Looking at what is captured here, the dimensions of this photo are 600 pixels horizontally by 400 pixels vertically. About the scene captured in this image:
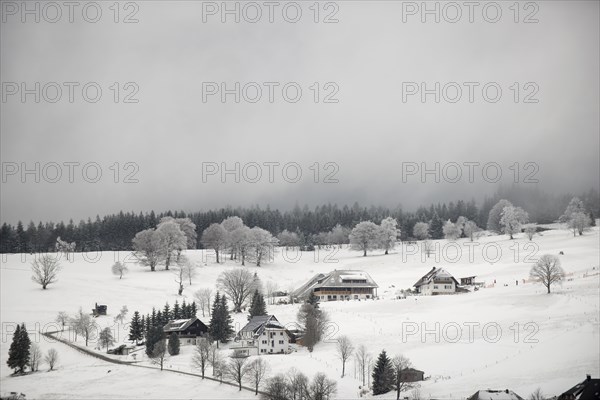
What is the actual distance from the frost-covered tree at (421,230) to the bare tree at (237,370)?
122057 mm

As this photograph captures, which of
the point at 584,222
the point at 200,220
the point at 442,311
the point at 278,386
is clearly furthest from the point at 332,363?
the point at 200,220

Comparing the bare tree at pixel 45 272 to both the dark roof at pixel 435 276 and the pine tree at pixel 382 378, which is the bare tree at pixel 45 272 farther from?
the pine tree at pixel 382 378

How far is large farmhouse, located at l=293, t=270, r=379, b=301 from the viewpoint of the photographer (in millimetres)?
104875

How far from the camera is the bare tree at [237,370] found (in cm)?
5607

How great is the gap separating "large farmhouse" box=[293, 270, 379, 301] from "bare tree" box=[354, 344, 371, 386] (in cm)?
4333

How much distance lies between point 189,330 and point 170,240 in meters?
52.8

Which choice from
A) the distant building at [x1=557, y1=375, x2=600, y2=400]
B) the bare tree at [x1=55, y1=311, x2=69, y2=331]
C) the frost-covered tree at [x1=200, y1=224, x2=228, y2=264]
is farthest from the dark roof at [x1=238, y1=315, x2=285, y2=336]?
the frost-covered tree at [x1=200, y1=224, x2=228, y2=264]

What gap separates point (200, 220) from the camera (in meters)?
187

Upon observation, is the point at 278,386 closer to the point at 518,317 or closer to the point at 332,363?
the point at 332,363

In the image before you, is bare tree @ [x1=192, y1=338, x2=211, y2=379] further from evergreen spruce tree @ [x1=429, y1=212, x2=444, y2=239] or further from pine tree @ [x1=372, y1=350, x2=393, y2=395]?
evergreen spruce tree @ [x1=429, y1=212, x2=444, y2=239]

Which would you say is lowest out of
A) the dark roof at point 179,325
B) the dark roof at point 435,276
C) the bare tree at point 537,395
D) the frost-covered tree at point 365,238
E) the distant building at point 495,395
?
the bare tree at point 537,395

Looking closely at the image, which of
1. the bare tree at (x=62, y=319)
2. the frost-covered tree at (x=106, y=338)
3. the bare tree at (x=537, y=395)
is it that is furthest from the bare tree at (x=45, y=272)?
the bare tree at (x=537, y=395)

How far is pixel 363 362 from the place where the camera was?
5659 cm

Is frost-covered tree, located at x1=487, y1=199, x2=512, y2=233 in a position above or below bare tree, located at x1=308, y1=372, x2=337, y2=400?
above
